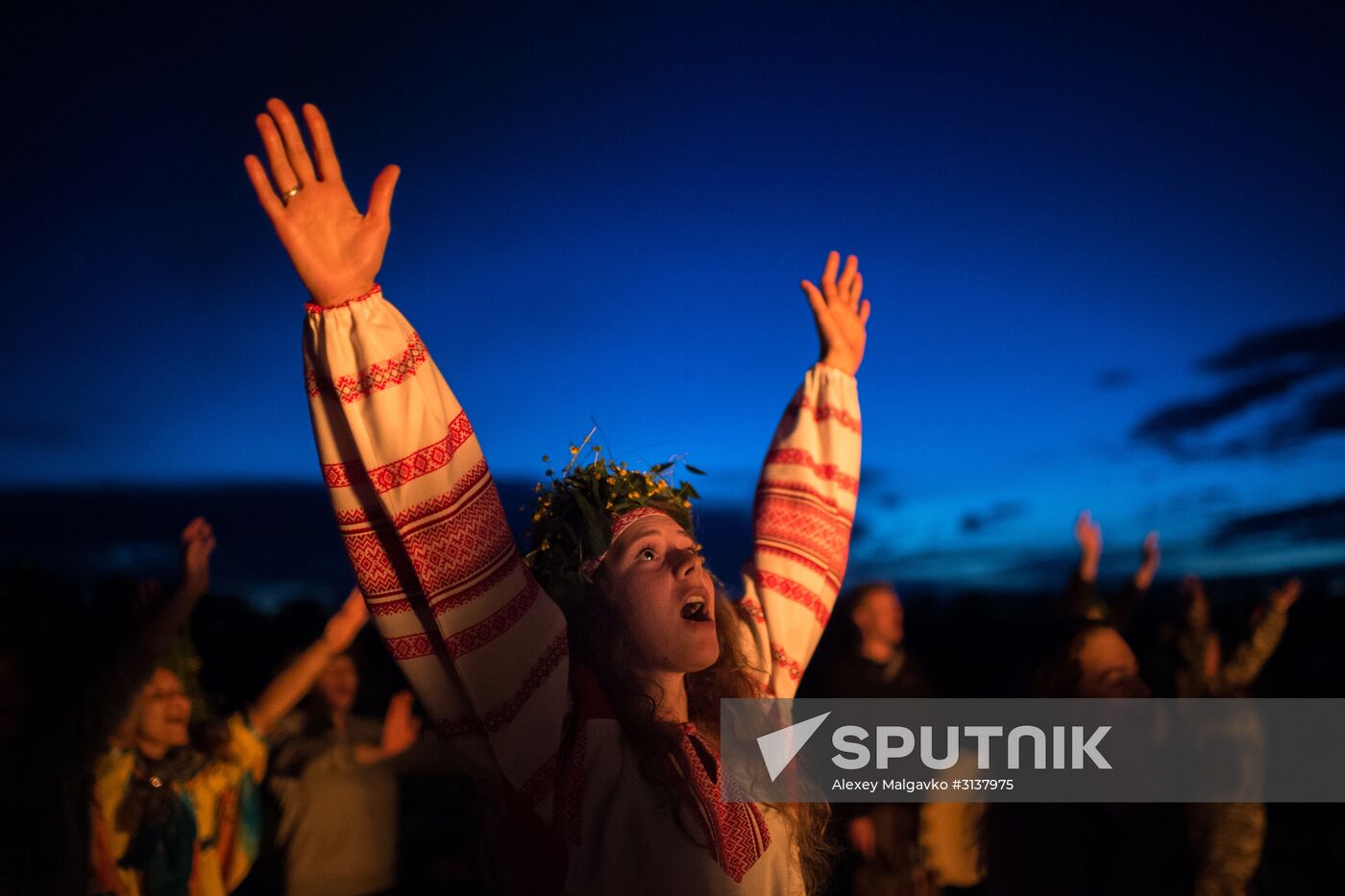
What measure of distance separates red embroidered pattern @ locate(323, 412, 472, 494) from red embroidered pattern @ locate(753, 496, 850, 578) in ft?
2.49

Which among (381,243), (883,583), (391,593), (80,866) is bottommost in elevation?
(80,866)

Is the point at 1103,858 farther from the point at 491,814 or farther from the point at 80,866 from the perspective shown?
the point at 80,866

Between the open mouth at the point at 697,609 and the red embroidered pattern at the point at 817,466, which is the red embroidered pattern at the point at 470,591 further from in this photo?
the red embroidered pattern at the point at 817,466

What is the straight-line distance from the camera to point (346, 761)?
291 centimetres

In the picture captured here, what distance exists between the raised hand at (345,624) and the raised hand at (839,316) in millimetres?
1387

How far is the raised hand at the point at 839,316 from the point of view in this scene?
2.26m

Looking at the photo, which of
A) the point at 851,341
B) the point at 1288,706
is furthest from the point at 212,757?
the point at 1288,706

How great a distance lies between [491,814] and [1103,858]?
141 cm

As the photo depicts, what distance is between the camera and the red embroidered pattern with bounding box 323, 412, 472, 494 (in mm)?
1531

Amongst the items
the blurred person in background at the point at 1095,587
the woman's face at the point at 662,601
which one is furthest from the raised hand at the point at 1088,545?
the woman's face at the point at 662,601

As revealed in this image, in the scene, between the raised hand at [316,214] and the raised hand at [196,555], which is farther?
the raised hand at [196,555]

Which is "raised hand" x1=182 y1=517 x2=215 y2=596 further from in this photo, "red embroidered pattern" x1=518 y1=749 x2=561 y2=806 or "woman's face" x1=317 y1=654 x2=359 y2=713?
"red embroidered pattern" x1=518 y1=749 x2=561 y2=806

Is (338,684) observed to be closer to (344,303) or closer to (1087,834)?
(344,303)

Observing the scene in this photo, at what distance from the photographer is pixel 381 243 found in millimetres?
1548
